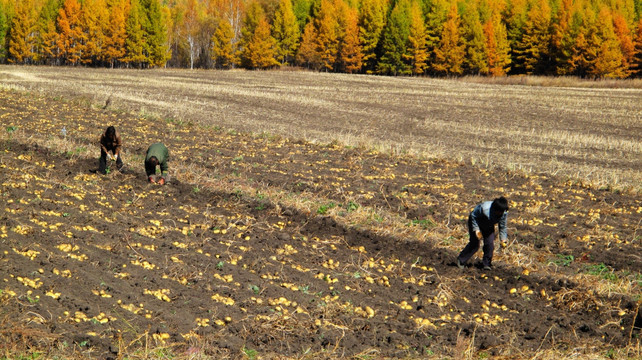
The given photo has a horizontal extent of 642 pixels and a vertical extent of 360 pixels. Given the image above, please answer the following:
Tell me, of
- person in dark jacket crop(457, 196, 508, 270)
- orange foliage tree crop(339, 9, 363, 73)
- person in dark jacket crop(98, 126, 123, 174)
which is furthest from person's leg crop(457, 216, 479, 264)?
orange foliage tree crop(339, 9, 363, 73)

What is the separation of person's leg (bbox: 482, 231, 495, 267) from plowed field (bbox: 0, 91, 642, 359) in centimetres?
29

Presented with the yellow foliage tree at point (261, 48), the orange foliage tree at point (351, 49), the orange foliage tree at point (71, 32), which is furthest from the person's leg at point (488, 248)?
the orange foliage tree at point (71, 32)

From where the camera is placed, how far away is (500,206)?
368 inches

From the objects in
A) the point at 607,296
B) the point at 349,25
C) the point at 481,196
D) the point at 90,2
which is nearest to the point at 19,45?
the point at 90,2

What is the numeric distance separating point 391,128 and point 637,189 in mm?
14888

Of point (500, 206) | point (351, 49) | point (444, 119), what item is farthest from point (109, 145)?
point (351, 49)

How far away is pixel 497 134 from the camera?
29.0 m

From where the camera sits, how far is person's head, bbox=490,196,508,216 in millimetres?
9336

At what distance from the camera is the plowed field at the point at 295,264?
722 cm

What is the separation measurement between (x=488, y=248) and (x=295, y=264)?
138 inches

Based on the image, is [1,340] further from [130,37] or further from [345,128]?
[130,37]

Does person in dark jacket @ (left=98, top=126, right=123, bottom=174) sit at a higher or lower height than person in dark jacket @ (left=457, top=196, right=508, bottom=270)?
higher

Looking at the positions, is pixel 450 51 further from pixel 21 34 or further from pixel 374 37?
pixel 21 34

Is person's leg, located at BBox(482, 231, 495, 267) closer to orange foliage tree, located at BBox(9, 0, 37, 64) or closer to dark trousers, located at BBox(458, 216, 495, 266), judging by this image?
dark trousers, located at BBox(458, 216, 495, 266)
